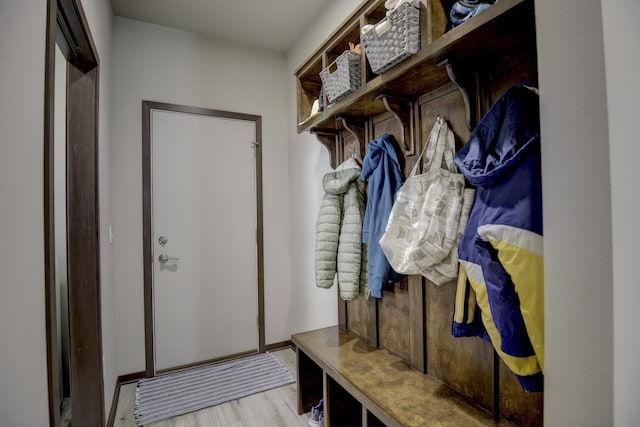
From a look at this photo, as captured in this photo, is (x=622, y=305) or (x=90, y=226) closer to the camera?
(x=622, y=305)

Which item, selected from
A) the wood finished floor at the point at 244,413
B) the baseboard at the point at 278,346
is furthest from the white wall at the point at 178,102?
the wood finished floor at the point at 244,413

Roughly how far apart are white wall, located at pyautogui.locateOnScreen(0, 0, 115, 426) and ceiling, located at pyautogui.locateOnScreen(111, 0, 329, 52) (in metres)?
1.81

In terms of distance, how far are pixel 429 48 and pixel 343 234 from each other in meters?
1.02

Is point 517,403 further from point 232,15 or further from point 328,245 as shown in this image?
point 232,15

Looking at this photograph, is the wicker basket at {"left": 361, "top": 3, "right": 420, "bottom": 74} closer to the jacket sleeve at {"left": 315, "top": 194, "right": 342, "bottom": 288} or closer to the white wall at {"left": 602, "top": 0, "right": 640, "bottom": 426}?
the white wall at {"left": 602, "top": 0, "right": 640, "bottom": 426}

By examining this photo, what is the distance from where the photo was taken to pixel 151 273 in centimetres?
252

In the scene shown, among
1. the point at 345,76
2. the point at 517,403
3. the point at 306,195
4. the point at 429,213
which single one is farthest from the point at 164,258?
the point at 517,403

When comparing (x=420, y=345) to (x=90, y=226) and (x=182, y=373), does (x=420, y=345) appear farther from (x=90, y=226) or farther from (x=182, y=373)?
(x=182, y=373)

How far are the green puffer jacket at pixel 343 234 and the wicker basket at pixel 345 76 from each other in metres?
0.41

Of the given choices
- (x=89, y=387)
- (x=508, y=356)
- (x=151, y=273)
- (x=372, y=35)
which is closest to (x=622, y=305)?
(x=508, y=356)

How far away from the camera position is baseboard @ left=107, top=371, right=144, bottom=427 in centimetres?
192

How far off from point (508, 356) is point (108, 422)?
7.19ft

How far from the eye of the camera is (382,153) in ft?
5.30

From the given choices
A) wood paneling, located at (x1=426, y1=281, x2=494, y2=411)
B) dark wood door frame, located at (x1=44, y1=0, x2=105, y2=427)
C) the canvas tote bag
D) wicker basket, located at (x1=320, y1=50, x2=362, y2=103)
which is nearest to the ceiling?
dark wood door frame, located at (x1=44, y1=0, x2=105, y2=427)
